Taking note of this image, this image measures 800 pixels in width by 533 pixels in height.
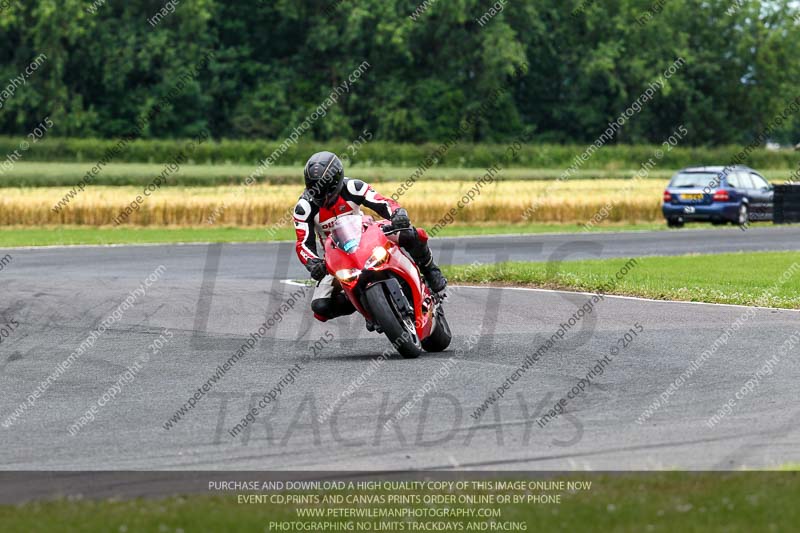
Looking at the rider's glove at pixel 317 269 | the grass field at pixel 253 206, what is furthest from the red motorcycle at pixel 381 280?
the grass field at pixel 253 206

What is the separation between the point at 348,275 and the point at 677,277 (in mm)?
9382

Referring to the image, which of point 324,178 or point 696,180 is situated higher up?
point 324,178

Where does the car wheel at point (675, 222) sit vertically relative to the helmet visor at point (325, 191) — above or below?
below

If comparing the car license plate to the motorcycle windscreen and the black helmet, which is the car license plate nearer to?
the black helmet

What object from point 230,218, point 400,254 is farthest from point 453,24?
point 400,254

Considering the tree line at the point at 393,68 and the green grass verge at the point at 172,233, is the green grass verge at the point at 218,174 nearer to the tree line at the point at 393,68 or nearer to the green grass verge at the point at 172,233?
the tree line at the point at 393,68

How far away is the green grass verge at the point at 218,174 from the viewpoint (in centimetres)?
5541

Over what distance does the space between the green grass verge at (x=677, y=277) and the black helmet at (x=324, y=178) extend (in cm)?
614

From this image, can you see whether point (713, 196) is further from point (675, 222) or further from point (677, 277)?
point (677, 277)

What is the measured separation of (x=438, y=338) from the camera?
12.8 meters

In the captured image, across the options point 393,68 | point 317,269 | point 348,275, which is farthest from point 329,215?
point 393,68
